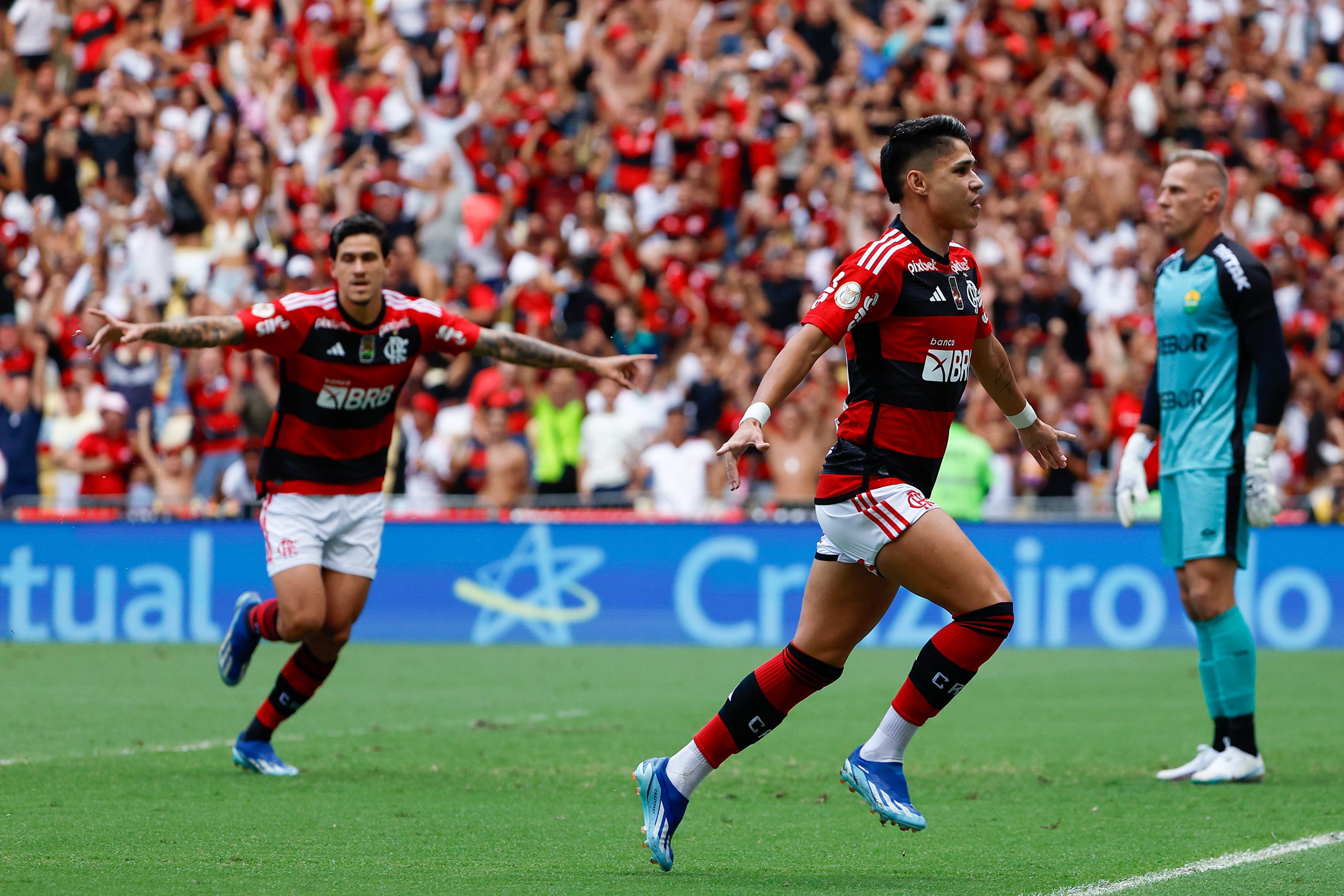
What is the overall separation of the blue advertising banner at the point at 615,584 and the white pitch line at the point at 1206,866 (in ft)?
28.1

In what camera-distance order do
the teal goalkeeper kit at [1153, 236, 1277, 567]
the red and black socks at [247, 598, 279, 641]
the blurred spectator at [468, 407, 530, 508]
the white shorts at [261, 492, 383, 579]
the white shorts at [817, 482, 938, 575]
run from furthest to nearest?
the blurred spectator at [468, 407, 530, 508]
the red and black socks at [247, 598, 279, 641]
the white shorts at [261, 492, 383, 579]
the teal goalkeeper kit at [1153, 236, 1277, 567]
the white shorts at [817, 482, 938, 575]

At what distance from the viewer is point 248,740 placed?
788 centimetres

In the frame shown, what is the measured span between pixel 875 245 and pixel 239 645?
4219 mm

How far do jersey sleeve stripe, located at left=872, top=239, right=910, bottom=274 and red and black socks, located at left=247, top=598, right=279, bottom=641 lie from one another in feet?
12.1

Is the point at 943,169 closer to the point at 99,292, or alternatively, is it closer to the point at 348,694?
the point at 348,694

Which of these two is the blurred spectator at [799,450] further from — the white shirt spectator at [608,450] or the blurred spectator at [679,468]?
the white shirt spectator at [608,450]

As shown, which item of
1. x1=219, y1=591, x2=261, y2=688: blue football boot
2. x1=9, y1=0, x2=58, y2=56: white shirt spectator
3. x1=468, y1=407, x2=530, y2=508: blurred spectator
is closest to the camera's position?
x1=219, y1=591, x2=261, y2=688: blue football boot

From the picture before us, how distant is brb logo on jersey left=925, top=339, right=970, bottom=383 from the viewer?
5766 mm

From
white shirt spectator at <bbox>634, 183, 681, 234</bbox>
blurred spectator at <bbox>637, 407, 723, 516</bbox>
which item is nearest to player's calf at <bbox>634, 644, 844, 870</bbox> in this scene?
blurred spectator at <bbox>637, 407, 723, 516</bbox>

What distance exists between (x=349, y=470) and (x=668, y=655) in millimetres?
6743

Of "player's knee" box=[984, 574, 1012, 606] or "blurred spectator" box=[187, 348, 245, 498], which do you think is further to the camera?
"blurred spectator" box=[187, 348, 245, 498]

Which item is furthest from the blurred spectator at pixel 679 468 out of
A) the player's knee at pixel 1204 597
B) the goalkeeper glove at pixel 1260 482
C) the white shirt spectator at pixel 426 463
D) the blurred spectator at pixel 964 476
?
the goalkeeper glove at pixel 1260 482

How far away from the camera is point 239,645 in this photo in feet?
27.7

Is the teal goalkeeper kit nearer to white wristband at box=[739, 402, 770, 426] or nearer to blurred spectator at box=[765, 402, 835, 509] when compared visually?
white wristband at box=[739, 402, 770, 426]
